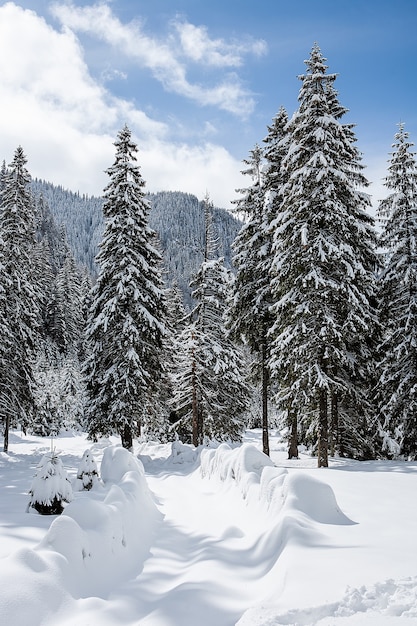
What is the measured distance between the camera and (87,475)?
11.3m

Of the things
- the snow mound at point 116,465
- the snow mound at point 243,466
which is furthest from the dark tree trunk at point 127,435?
the snow mound at point 243,466

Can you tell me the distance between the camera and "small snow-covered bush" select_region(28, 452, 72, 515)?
8.07 m

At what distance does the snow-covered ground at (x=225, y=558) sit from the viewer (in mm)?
3896

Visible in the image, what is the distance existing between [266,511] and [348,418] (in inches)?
528

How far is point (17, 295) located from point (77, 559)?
1838 centimetres

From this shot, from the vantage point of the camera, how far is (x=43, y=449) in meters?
29.0

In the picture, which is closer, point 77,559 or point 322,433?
point 77,559

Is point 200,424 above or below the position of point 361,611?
below

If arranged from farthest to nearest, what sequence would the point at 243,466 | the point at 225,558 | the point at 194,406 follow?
the point at 194,406 < the point at 243,466 < the point at 225,558

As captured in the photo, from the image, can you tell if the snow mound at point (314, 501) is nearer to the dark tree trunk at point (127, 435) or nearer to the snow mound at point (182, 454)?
the snow mound at point (182, 454)

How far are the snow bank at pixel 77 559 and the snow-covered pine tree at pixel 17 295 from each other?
1423cm

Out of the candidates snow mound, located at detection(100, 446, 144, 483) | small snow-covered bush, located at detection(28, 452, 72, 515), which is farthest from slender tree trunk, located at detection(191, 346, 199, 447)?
small snow-covered bush, located at detection(28, 452, 72, 515)

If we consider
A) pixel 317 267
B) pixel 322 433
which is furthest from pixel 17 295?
pixel 322 433

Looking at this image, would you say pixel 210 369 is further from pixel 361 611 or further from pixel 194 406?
pixel 361 611
